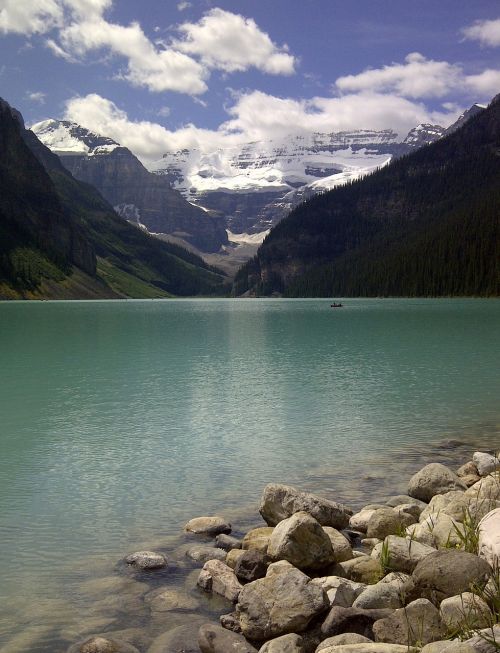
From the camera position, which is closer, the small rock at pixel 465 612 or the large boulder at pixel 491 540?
the small rock at pixel 465 612

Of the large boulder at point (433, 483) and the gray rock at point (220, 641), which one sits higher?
the large boulder at point (433, 483)

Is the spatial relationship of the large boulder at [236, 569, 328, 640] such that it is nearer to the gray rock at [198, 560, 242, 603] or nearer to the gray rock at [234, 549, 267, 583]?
the gray rock at [198, 560, 242, 603]

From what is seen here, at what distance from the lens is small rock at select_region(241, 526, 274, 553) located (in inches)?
485

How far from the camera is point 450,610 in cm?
846

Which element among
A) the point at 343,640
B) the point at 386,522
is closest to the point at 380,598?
the point at 343,640

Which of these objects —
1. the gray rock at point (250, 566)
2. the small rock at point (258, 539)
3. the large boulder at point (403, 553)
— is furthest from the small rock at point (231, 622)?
the large boulder at point (403, 553)

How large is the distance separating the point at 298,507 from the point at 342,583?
392cm

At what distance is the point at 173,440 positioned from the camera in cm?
2392

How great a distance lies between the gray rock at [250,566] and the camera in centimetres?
1120

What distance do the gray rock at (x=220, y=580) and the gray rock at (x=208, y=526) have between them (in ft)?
7.61

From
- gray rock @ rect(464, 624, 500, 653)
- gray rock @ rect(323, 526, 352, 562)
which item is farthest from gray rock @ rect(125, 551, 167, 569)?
gray rock @ rect(464, 624, 500, 653)

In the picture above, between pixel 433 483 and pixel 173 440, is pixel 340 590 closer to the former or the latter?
pixel 433 483

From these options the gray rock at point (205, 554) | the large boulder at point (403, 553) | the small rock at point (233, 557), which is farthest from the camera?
the gray rock at point (205, 554)

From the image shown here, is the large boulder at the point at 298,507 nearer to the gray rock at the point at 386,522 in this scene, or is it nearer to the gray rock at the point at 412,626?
the gray rock at the point at 386,522
